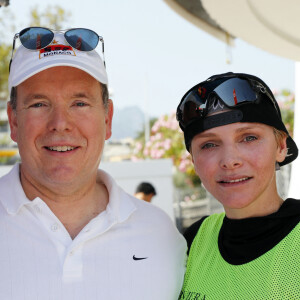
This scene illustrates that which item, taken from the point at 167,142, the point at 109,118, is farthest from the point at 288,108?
the point at 109,118

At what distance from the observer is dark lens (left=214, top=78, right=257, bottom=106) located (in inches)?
88.7

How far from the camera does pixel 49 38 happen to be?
250 centimetres

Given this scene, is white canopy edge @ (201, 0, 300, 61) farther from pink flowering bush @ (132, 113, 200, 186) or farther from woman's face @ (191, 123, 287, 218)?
pink flowering bush @ (132, 113, 200, 186)

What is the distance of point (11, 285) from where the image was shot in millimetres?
2062

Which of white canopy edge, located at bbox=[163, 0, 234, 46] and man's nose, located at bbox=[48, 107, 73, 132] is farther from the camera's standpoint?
white canopy edge, located at bbox=[163, 0, 234, 46]

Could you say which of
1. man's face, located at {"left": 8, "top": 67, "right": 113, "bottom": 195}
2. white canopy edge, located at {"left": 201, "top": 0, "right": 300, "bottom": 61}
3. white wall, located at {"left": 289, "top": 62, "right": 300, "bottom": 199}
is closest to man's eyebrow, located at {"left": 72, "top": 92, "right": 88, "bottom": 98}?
man's face, located at {"left": 8, "top": 67, "right": 113, "bottom": 195}

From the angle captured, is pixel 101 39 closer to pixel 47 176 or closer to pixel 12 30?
pixel 47 176

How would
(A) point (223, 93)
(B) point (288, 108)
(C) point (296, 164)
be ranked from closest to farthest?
(A) point (223, 93) < (C) point (296, 164) < (B) point (288, 108)

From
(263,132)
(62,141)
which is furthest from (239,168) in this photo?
(62,141)

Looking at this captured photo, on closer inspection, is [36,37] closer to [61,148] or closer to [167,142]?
[61,148]

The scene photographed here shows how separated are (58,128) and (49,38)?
54 centimetres

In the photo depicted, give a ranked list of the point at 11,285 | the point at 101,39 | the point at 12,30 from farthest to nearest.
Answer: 1. the point at 12,30
2. the point at 101,39
3. the point at 11,285

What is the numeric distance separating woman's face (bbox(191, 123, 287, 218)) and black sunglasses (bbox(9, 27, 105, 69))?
0.82 m

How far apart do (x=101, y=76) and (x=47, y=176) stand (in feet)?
2.01
